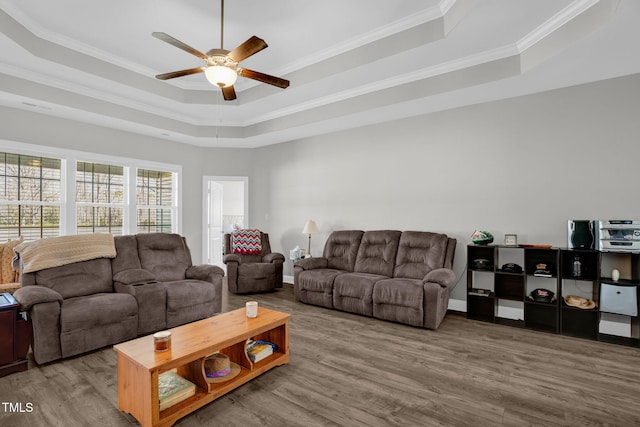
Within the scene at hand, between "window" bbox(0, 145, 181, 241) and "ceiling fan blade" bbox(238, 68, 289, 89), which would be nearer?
"ceiling fan blade" bbox(238, 68, 289, 89)

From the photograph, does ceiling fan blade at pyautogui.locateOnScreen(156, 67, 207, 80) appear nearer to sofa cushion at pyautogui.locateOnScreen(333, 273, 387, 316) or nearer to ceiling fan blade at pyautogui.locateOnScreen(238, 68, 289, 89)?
ceiling fan blade at pyautogui.locateOnScreen(238, 68, 289, 89)

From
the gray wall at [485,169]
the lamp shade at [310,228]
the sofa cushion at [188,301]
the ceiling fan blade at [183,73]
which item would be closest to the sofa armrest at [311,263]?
the lamp shade at [310,228]

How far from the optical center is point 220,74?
2.78 m

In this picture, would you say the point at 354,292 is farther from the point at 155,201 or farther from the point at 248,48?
the point at 155,201

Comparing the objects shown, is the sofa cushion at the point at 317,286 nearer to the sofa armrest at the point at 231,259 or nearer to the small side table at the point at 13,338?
the sofa armrest at the point at 231,259

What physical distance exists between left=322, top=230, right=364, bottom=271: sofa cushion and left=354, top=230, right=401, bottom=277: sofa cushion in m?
0.11

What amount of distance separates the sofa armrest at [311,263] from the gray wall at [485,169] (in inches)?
32.9

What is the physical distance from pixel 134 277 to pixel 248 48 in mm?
2663

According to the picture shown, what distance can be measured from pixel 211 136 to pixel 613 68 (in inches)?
222

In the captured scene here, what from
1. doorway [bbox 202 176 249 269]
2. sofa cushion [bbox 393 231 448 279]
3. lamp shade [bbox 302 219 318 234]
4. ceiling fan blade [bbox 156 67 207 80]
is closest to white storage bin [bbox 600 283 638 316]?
sofa cushion [bbox 393 231 448 279]

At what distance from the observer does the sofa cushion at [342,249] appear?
4941mm

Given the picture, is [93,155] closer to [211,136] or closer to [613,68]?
[211,136]

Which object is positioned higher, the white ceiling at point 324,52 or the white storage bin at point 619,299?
the white ceiling at point 324,52

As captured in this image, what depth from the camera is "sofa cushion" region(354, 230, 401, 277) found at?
455 cm
